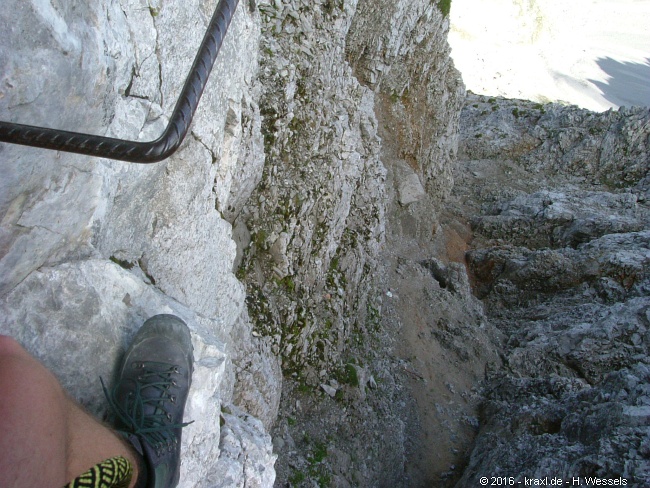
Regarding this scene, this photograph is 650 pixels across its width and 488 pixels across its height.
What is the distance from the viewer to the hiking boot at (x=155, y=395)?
2.79 metres

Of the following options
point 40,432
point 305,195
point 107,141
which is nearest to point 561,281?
point 305,195

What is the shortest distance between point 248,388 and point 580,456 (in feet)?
18.2

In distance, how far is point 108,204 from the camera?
3.27m

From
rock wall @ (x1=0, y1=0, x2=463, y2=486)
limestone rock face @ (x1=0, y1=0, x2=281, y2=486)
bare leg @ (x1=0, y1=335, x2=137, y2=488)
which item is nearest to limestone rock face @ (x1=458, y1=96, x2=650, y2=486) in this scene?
rock wall @ (x1=0, y1=0, x2=463, y2=486)

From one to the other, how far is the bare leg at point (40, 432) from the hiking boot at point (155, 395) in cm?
17

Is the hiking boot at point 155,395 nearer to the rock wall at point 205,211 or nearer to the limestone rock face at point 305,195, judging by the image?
the rock wall at point 205,211

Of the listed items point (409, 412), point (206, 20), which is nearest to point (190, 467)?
point (206, 20)

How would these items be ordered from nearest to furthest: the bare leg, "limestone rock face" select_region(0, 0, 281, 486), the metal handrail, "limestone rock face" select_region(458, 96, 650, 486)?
the metal handrail → the bare leg → "limestone rock face" select_region(0, 0, 281, 486) → "limestone rock face" select_region(458, 96, 650, 486)

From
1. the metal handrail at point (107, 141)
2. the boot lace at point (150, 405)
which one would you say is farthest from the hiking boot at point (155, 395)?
the metal handrail at point (107, 141)

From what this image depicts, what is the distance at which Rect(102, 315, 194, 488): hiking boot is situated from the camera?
9.14ft

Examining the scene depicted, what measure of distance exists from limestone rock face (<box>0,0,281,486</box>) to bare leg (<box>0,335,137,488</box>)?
1.29 feet

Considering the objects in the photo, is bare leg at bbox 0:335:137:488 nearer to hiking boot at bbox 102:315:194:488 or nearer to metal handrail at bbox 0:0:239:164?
hiking boot at bbox 102:315:194:488

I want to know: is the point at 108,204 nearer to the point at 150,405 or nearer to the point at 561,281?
the point at 150,405

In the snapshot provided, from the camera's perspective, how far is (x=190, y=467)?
333 cm
